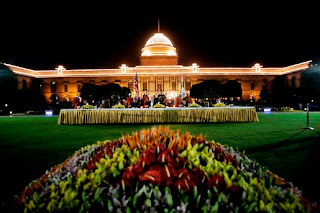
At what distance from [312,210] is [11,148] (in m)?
7.14

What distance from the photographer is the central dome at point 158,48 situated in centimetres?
4650

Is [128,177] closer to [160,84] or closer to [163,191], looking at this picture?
[163,191]

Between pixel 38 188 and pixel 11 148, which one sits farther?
pixel 11 148

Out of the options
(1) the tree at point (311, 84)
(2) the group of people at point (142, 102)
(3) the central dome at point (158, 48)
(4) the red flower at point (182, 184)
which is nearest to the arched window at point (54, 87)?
(3) the central dome at point (158, 48)

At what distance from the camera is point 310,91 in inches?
1254

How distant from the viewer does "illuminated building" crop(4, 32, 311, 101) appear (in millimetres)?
43031

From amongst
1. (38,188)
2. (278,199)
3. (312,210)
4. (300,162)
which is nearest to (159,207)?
(278,199)

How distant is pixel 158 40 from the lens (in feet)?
156

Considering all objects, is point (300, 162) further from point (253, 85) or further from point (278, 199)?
point (253, 85)

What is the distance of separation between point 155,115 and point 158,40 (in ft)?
124

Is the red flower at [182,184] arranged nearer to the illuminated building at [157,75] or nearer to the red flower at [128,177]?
the red flower at [128,177]

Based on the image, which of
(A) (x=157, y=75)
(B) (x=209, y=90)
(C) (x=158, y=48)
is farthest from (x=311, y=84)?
(C) (x=158, y=48)

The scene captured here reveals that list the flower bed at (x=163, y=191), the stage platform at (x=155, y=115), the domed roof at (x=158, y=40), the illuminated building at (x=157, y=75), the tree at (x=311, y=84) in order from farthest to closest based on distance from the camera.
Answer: the domed roof at (x=158, y=40) → the illuminated building at (x=157, y=75) → the tree at (x=311, y=84) → the stage platform at (x=155, y=115) → the flower bed at (x=163, y=191)

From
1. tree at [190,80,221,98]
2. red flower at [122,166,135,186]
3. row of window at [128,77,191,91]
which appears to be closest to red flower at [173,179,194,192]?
red flower at [122,166,135,186]
